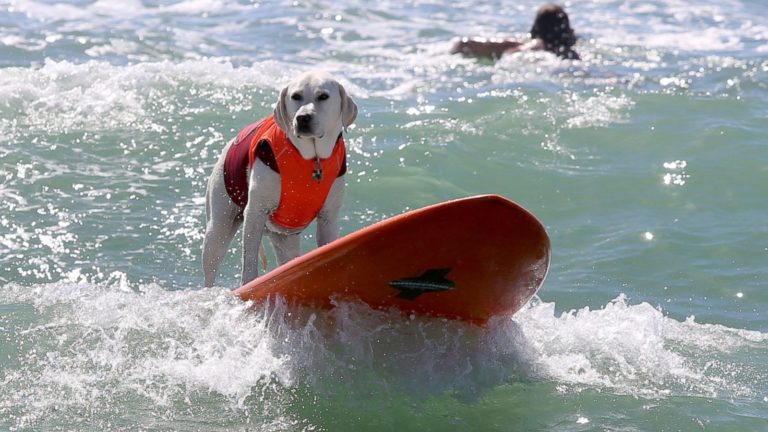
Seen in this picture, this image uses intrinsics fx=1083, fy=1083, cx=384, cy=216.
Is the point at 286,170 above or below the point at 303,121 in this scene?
below

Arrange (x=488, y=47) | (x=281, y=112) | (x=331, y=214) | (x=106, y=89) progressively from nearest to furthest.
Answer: (x=281, y=112) → (x=331, y=214) → (x=106, y=89) → (x=488, y=47)

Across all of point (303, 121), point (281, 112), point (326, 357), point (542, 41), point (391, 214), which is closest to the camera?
point (303, 121)

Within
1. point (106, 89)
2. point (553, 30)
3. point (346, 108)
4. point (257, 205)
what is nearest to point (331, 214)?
point (257, 205)

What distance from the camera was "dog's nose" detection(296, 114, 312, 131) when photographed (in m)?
5.05

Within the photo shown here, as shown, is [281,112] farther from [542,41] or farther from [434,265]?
[542,41]

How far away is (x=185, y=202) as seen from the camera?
8633 millimetres

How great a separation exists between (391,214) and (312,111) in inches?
144

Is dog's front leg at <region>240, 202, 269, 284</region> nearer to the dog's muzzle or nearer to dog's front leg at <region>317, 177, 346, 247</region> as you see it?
dog's front leg at <region>317, 177, 346, 247</region>

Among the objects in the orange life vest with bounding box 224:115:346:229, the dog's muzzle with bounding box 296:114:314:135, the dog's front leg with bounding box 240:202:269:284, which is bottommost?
the dog's front leg with bounding box 240:202:269:284

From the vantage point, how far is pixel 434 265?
511 centimetres

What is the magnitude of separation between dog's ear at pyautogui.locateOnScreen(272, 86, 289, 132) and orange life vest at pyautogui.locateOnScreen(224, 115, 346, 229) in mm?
73

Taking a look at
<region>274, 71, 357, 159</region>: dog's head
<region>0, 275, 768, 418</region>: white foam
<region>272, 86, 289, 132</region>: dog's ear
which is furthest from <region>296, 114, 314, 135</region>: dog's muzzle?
<region>0, 275, 768, 418</region>: white foam

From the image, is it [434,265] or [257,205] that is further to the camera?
[257,205]

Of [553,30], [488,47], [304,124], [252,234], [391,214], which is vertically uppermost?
[304,124]
